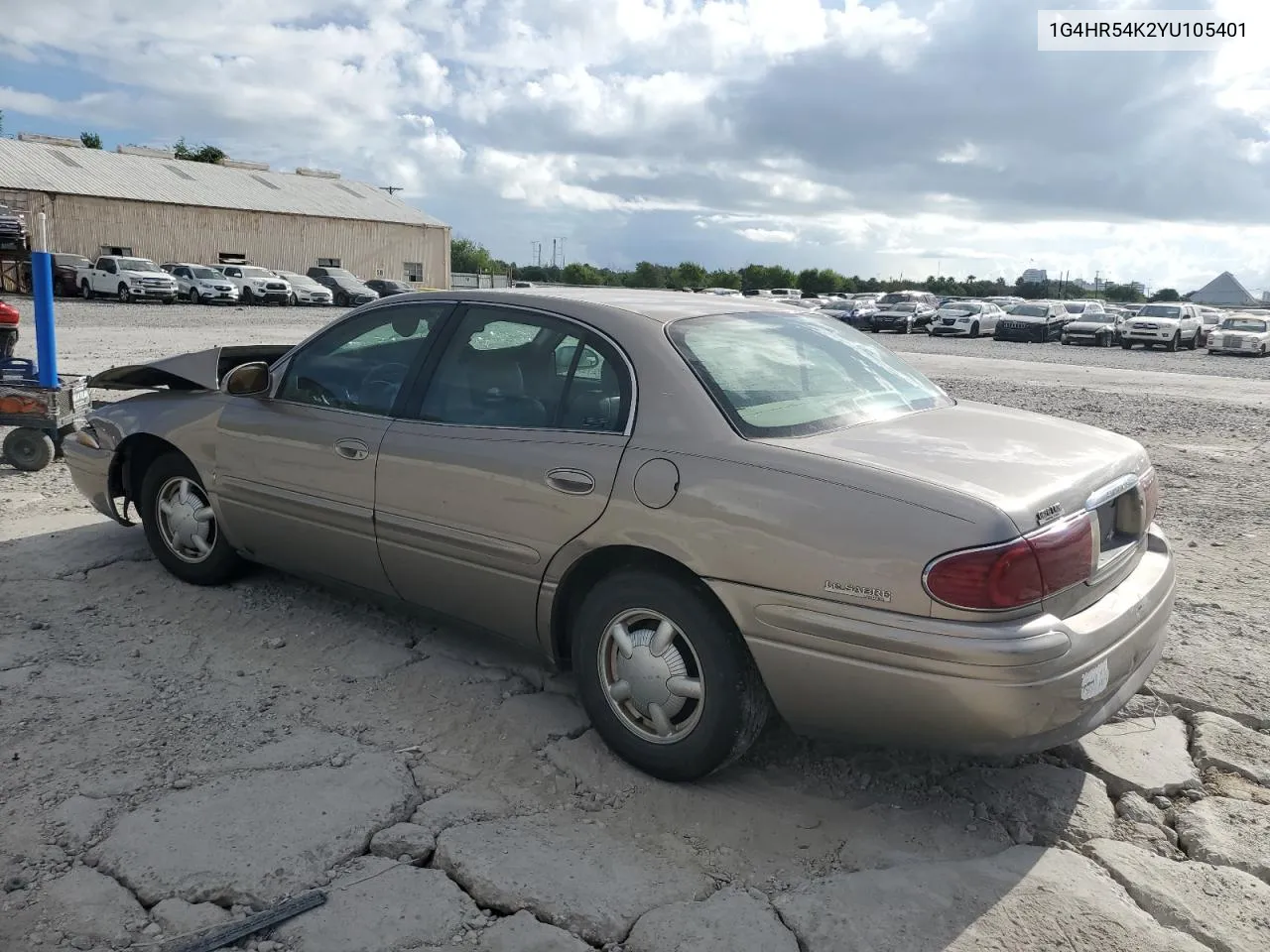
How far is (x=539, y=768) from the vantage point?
3465mm

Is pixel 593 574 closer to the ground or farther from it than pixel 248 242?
closer to the ground

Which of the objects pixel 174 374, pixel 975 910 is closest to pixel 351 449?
pixel 174 374

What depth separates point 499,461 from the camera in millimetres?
3631

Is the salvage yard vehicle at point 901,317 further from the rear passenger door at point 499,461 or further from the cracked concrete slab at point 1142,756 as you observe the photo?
the rear passenger door at point 499,461

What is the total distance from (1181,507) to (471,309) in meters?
5.71

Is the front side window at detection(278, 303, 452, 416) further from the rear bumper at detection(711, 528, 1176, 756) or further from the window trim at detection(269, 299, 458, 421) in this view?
the rear bumper at detection(711, 528, 1176, 756)

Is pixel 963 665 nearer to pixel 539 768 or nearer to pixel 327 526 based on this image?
pixel 539 768

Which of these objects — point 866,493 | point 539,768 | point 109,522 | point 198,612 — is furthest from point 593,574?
point 109,522

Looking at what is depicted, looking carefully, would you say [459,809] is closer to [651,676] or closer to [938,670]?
[651,676]

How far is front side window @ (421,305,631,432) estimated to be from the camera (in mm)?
3547

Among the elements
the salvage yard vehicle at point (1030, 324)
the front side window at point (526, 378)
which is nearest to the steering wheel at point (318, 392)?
the front side window at point (526, 378)

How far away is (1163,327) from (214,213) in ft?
132

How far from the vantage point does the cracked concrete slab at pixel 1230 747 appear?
3.57 meters

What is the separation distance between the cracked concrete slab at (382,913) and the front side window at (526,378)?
150 cm
